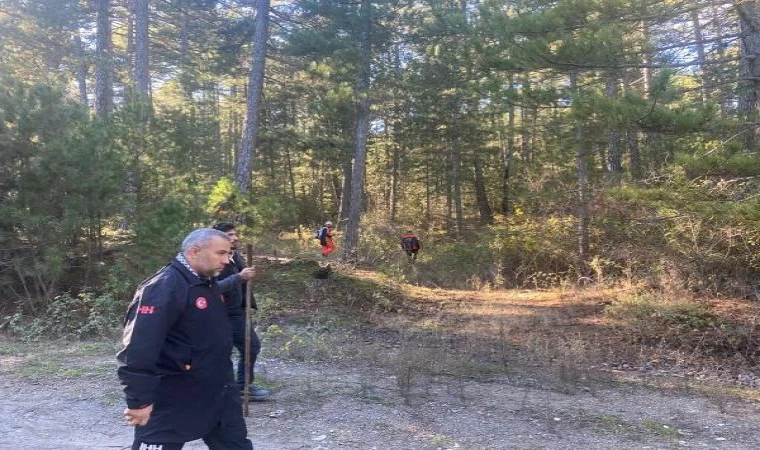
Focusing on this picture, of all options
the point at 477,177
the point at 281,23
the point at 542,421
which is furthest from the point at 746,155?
the point at 477,177

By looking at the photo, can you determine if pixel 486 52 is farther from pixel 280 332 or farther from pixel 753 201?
pixel 280 332

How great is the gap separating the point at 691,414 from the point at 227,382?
5.17m

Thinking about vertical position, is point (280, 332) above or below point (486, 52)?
below

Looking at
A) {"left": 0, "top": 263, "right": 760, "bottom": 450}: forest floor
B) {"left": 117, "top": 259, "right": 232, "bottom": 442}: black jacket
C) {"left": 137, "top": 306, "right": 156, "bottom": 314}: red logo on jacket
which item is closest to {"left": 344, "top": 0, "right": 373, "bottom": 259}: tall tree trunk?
{"left": 0, "top": 263, "right": 760, "bottom": 450}: forest floor

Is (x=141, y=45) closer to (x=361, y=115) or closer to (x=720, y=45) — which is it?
(x=361, y=115)

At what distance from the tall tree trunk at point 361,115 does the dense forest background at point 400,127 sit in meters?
0.07

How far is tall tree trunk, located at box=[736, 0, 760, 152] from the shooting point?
8742mm

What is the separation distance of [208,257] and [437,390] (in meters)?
4.18

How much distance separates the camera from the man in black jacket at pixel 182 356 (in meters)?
2.90

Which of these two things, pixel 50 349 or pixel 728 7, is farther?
pixel 728 7

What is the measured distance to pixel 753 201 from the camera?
26.4 feet

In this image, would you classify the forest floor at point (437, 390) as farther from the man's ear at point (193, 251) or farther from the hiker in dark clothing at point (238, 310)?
the man's ear at point (193, 251)

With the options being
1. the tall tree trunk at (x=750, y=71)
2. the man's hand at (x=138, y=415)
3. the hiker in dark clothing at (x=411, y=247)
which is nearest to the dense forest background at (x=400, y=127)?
the tall tree trunk at (x=750, y=71)

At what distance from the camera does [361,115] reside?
→ 17328 mm
